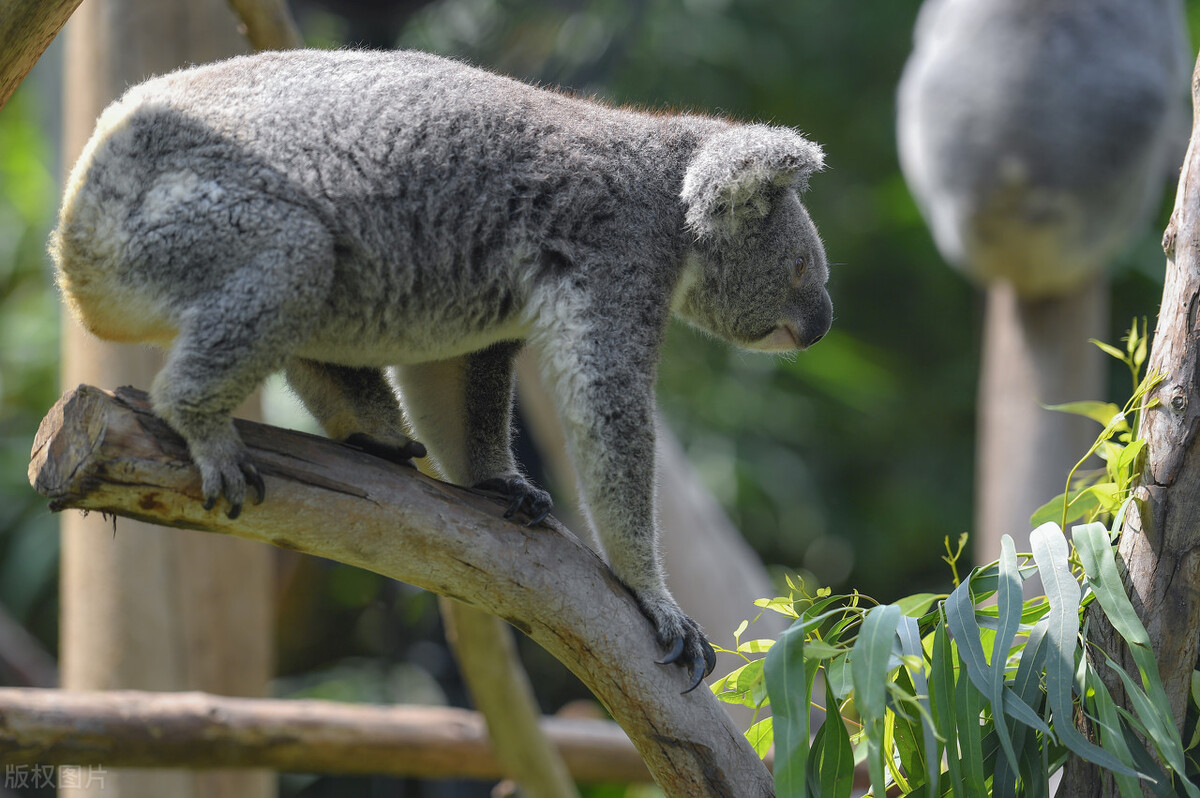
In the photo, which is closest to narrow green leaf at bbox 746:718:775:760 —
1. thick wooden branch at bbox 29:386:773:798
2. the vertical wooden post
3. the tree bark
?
thick wooden branch at bbox 29:386:773:798

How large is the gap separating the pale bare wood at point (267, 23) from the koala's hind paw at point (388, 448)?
127 cm

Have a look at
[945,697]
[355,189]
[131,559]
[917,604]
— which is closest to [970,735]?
[945,697]

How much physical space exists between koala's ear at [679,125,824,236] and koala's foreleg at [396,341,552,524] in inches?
19.4

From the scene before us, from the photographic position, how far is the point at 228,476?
5.07 feet

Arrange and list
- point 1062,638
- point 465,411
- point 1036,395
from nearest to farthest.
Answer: point 1062,638 < point 465,411 < point 1036,395

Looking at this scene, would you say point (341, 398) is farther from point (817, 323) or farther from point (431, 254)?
point (817, 323)

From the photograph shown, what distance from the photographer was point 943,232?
12.9 feet

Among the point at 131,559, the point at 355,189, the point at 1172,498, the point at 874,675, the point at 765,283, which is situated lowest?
the point at 131,559

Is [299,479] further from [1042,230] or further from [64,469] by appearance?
[1042,230]

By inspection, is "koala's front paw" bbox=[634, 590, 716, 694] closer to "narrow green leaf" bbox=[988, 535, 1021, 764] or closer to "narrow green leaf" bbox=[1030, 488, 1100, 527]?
"narrow green leaf" bbox=[988, 535, 1021, 764]

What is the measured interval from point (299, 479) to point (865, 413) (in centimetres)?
561

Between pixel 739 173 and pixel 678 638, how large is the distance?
33.2 inches

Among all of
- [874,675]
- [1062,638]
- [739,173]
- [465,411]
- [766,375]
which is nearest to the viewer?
[874,675]

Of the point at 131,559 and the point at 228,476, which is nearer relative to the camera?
the point at 228,476
